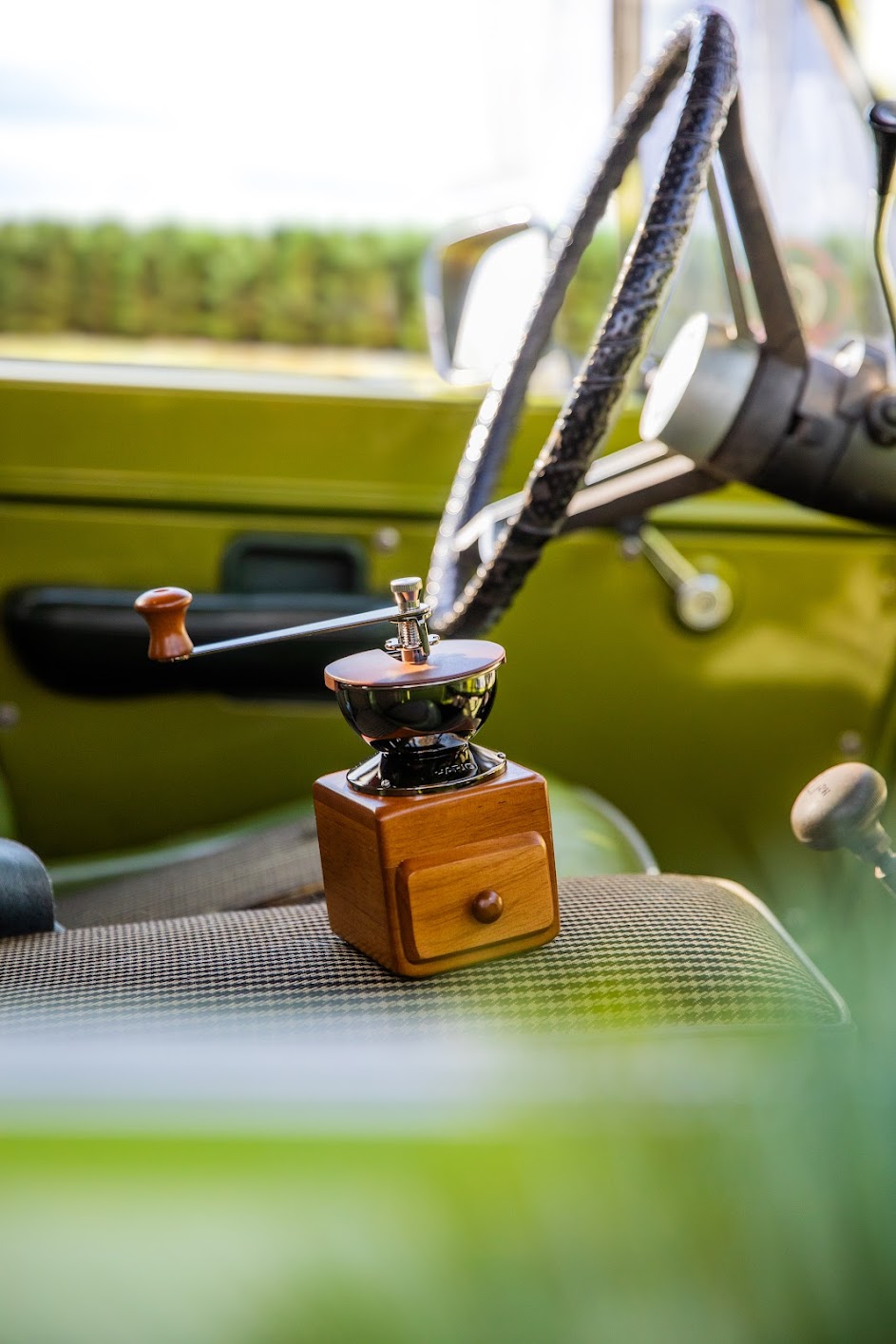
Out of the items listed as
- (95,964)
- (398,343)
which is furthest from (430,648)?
(398,343)

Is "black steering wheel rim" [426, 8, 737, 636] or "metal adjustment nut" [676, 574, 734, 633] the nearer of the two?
"black steering wheel rim" [426, 8, 737, 636]

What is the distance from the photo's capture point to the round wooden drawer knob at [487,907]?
2.66 feet

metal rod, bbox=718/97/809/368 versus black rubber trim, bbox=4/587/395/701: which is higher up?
metal rod, bbox=718/97/809/368

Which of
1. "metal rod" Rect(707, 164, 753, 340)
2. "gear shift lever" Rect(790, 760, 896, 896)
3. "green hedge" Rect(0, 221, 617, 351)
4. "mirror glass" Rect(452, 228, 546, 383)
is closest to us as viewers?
"gear shift lever" Rect(790, 760, 896, 896)

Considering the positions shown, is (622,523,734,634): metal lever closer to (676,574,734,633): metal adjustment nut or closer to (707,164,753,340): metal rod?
(676,574,734,633): metal adjustment nut

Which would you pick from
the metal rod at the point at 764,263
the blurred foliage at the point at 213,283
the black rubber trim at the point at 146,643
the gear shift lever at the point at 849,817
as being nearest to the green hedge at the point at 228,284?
the blurred foliage at the point at 213,283

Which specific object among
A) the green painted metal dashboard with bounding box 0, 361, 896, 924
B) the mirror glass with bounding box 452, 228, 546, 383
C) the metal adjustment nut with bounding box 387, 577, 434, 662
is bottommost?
the green painted metal dashboard with bounding box 0, 361, 896, 924

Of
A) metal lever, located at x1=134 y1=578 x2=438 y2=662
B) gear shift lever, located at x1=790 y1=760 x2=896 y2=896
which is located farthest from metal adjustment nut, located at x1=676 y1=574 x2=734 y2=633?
metal lever, located at x1=134 y1=578 x2=438 y2=662

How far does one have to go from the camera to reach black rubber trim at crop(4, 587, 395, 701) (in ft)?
5.80

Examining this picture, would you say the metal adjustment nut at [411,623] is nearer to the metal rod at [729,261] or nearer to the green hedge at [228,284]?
the metal rod at [729,261]

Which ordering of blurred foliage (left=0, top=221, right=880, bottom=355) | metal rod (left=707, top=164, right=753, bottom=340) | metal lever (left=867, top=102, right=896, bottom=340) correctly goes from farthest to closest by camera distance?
blurred foliage (left=0, top=221, right=880, bottom=355), metal rod (left=707, top=164, right=753, bottom=340), metal lever (left=867, top=102, right=896, bottom=340)

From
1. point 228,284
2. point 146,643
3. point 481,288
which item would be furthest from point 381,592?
point 228,284

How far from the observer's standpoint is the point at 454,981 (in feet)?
2.63

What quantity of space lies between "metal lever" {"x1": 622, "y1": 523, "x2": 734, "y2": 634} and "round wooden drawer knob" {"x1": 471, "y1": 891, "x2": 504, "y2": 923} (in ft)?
3.43
